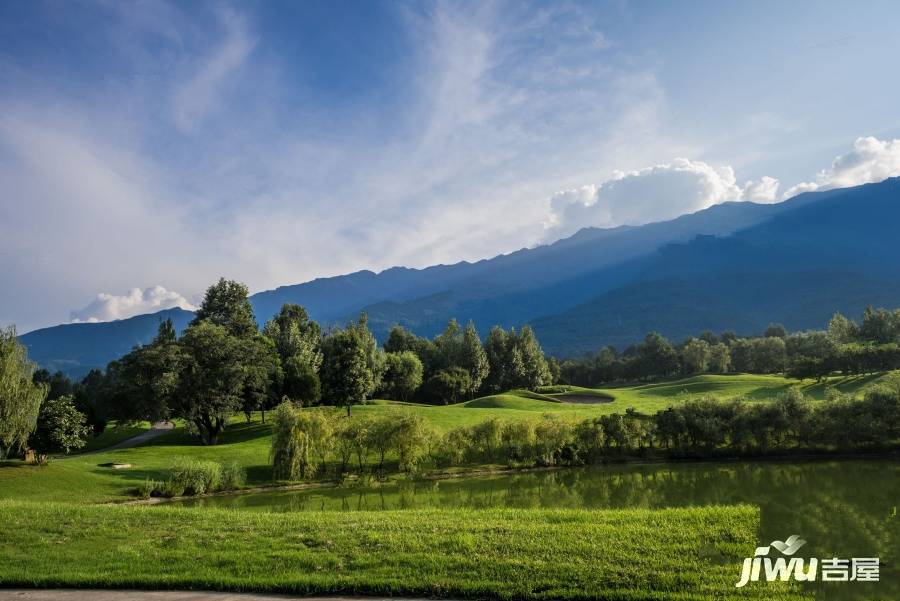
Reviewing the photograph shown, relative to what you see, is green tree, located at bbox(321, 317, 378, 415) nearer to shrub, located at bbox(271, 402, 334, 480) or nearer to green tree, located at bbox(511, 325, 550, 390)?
shrub, located at bbox(271, 402, 334, 480)

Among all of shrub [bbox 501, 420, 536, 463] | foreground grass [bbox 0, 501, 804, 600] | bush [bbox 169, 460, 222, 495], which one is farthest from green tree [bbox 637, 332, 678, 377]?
foreground grass [bbox 0, 501, 804, 600]

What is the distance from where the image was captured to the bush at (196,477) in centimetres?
3706

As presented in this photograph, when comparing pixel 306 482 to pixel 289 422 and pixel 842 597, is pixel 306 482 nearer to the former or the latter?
pixel 289 422

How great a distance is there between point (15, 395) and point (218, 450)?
17.1m

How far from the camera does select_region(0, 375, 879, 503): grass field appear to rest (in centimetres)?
3497

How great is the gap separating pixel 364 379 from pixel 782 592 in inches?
2119

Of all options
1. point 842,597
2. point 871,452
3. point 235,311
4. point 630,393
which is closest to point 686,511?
point 842,597

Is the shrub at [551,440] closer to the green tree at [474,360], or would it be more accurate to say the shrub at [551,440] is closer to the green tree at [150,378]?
the green tree at [150,378]

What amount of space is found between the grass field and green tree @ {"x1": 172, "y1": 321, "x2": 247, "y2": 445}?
2.96 meters

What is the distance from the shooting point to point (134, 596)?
12000mm

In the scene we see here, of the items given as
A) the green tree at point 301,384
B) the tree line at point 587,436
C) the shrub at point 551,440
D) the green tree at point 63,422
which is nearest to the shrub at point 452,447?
the tree line at point 587,436

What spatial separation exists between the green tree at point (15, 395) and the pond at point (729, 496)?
1166cm

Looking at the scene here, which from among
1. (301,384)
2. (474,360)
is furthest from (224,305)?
(474,360)

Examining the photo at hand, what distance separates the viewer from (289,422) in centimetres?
4069
